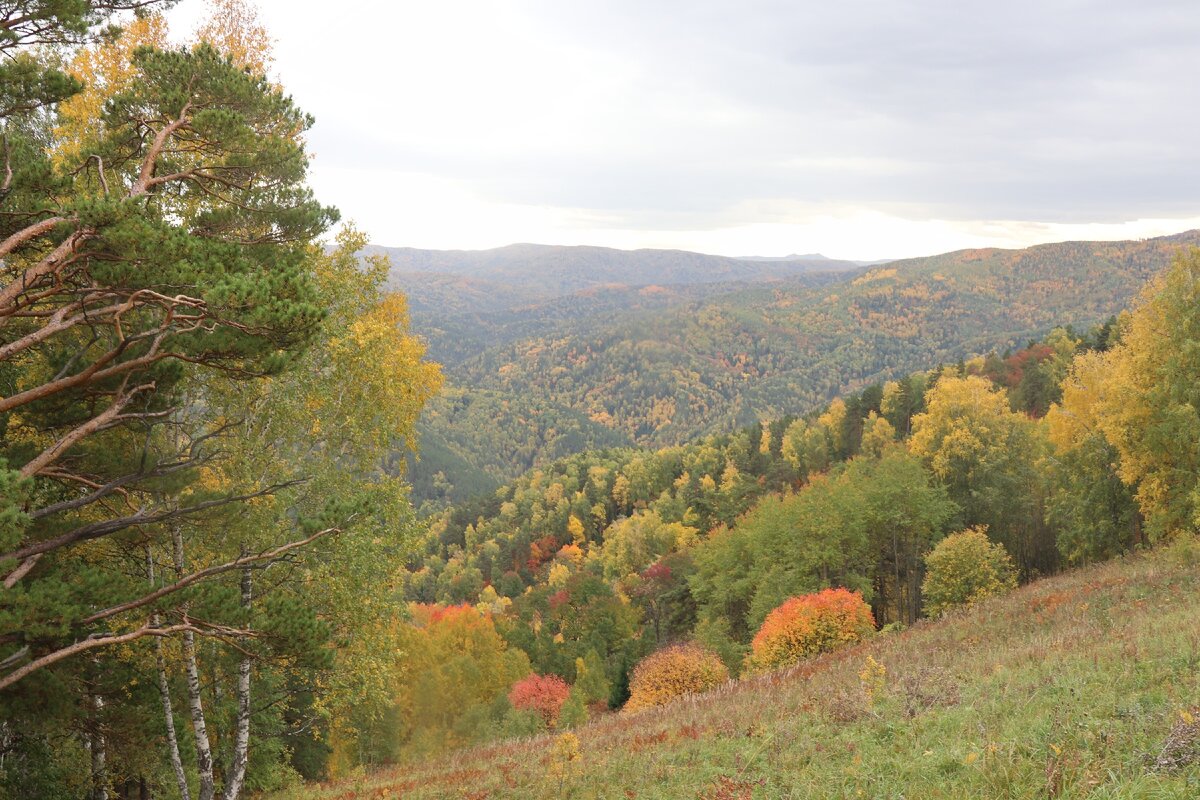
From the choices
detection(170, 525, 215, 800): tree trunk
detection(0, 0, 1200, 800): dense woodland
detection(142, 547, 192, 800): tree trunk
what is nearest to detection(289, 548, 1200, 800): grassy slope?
detection(0, 0, 1200, 800): dense woodland

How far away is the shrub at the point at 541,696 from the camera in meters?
40.5

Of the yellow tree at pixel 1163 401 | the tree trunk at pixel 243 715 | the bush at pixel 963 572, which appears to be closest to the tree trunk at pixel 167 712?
the tree trunk at pixel 243 715

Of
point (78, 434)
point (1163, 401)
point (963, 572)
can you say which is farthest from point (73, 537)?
point (963, 572)

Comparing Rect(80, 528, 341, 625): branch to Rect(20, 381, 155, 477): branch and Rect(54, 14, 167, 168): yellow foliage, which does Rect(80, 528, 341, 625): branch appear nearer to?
Rect(20, 381, 155, 477): branch

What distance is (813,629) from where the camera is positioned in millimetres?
27297

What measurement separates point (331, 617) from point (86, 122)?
9.58 metres

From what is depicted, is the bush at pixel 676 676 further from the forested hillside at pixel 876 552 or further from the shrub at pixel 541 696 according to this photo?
the shrub at pixel 541 696

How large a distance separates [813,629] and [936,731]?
19918 millimetres

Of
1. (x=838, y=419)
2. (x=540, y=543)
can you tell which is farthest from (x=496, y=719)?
(x=540, y=543)

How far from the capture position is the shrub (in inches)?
1593

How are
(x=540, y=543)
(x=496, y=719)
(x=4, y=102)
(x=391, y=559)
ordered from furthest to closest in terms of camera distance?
(x=540, y=543) < (x=496, y=719) < (x=391, y=559) < (x=4, y=102)

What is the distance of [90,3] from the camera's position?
8.77m

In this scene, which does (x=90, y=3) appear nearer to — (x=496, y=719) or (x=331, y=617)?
(x=331, y=617)

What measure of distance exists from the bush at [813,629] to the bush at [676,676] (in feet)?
14.0
